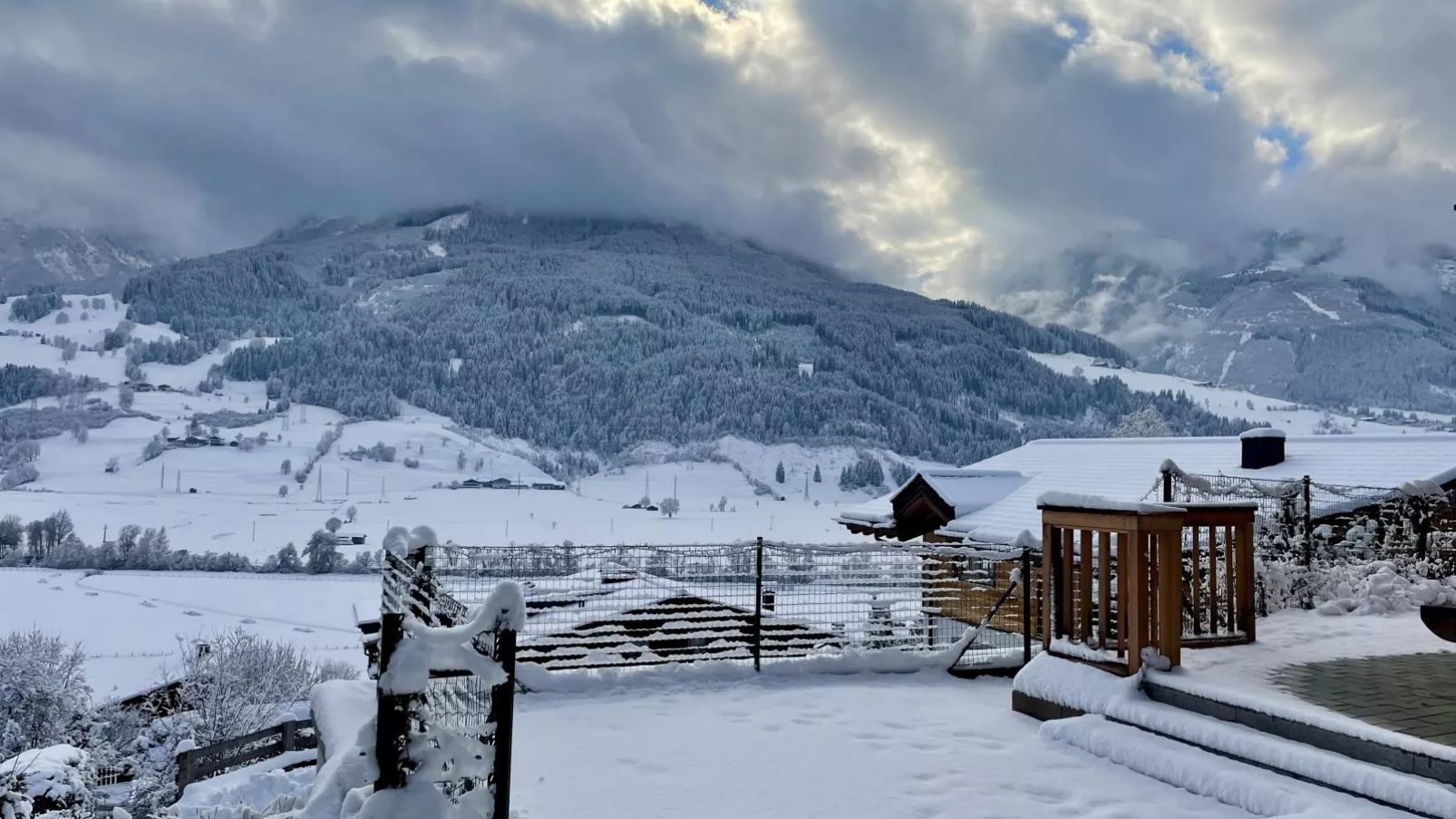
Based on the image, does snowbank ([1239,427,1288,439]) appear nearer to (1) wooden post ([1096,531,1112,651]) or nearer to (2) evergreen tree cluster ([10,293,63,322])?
(1) wooden post ([1096,531,1112,651])

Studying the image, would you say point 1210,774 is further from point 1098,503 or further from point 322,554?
point 322,554

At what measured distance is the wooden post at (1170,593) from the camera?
5.84 metres

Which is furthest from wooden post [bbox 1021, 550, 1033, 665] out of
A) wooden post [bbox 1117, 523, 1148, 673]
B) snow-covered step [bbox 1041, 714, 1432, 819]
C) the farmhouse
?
the farmhouse

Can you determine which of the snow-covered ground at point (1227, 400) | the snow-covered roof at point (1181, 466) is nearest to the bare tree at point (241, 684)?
the snow-covered roof at point (1181, 466)

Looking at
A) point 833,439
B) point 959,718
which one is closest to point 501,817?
point 959,718

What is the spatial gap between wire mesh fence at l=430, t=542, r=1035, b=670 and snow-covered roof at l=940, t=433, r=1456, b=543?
6.49 metres

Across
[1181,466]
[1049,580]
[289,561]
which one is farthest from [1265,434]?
[289,561]

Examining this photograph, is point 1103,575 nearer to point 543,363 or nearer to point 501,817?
point 501,817

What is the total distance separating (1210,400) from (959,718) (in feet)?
448

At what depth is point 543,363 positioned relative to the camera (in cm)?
16762

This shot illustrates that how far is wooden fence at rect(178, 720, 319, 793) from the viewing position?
15.7 m

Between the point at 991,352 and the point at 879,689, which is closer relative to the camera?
the point at 879,689

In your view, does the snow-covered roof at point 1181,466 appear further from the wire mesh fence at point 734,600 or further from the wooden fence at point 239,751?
the wooden fence at point 239,751

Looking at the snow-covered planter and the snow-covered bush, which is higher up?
the snow-covered bush
